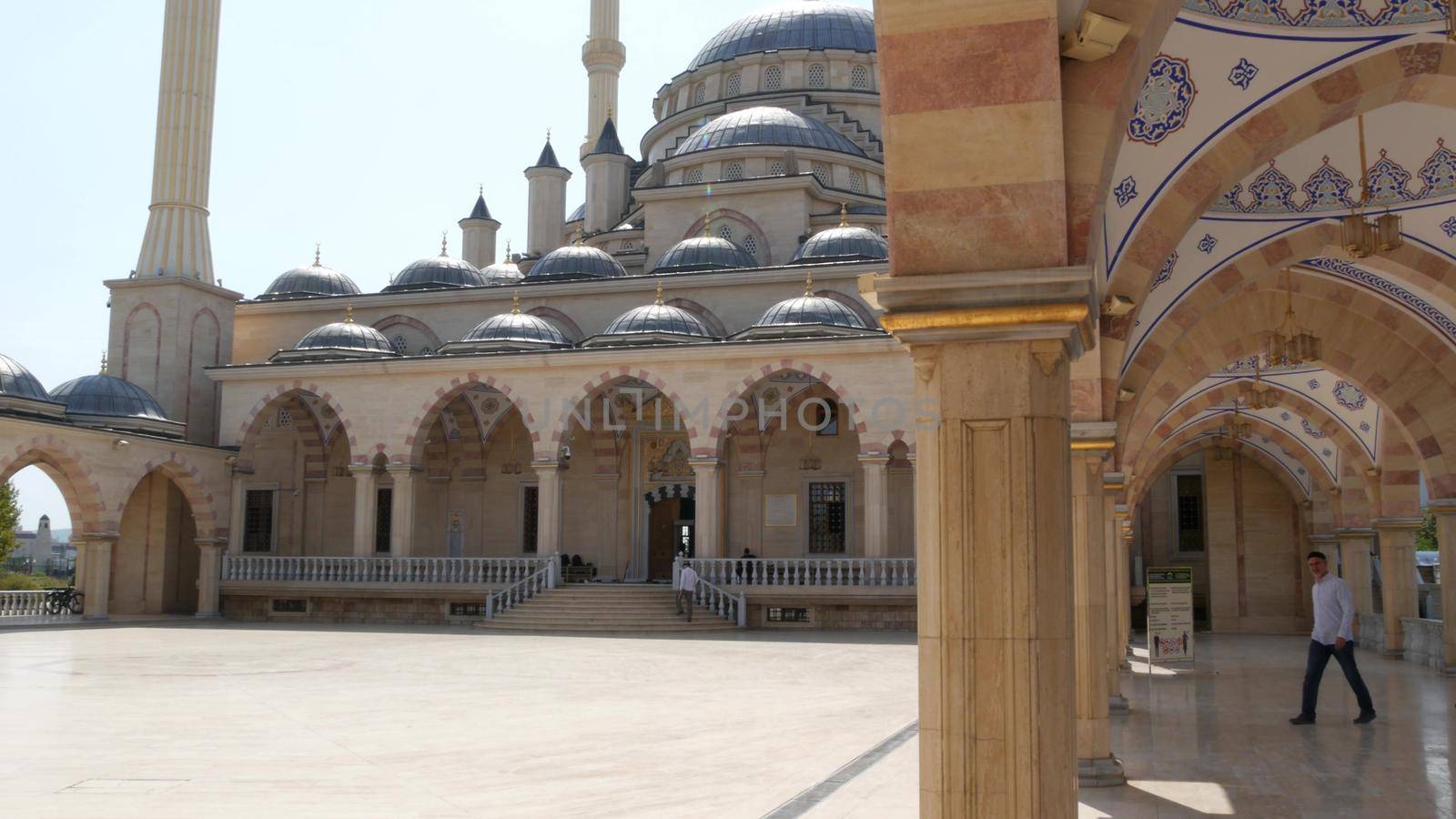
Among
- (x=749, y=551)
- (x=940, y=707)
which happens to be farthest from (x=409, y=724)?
(x=749, y=551)

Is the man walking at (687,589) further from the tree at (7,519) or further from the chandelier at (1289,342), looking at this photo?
the tree at (7,519)

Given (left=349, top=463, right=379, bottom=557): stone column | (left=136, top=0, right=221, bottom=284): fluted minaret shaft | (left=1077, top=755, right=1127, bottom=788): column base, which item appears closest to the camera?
(left=1077, top=755, right=1127, bottom=788): column base

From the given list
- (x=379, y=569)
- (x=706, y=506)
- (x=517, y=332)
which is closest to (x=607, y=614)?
(x=706, y=506)

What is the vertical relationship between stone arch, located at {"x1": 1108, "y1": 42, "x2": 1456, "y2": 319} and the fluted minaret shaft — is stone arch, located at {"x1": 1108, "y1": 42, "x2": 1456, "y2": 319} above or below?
below

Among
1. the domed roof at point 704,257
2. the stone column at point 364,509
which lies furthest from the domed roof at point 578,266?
the stone column at point 364,509

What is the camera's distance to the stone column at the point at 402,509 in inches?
821

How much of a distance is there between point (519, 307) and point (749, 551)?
712 cm

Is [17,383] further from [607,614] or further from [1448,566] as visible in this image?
[1448,566]

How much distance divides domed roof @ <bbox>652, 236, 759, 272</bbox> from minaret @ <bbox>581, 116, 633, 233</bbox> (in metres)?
5.95

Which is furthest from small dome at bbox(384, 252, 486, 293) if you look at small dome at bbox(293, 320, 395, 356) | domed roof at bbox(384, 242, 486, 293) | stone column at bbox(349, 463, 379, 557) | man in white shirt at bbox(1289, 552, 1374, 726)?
man in white shirt at bbox(1289, 552, 1374, 726)

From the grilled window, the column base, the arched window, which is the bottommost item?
the column base

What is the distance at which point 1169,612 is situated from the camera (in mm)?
12773

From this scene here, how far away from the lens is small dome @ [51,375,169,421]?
2161 cm

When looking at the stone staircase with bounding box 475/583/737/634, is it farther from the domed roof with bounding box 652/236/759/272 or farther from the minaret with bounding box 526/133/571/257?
the minaret with bounding box 526/133/571/257
